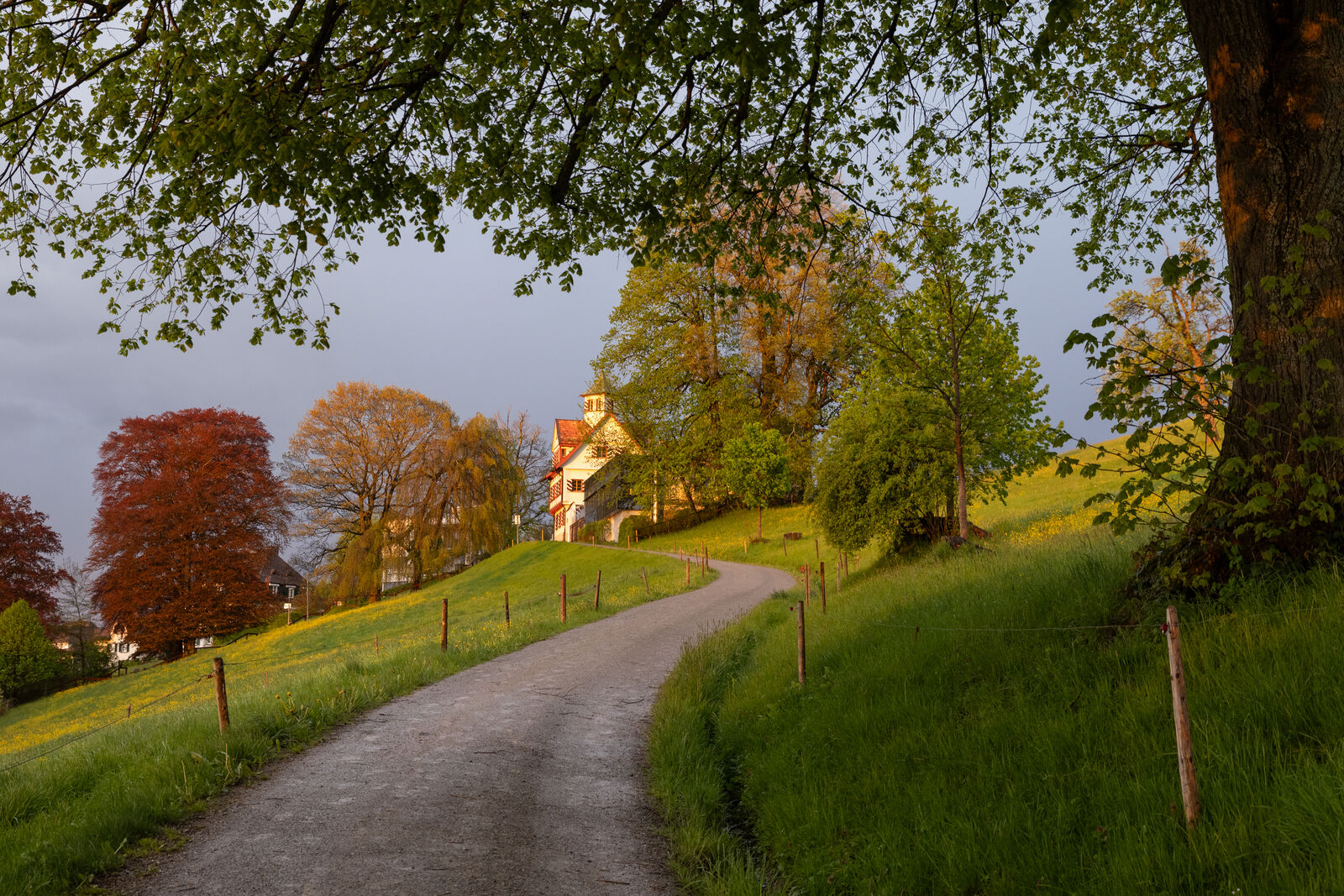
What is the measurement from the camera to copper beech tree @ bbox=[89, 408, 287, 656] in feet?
120

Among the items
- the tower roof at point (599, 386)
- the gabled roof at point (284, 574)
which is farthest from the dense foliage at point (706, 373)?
the gabled roof at point (284, 574)

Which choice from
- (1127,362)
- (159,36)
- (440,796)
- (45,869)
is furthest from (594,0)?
(45,869)

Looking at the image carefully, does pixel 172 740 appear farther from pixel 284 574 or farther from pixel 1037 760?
pixel 284 574

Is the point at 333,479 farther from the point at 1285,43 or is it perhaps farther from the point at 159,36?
the point at 1285,43

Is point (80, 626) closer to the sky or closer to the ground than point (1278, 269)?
closer to the ground

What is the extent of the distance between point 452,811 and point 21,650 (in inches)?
1652

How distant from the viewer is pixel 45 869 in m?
5.27

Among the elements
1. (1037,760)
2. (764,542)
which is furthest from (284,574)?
(1037,760)

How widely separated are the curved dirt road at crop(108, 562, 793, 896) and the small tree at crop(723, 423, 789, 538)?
1202 inches

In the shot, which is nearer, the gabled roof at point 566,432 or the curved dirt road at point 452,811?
the curved dirt road at point 452,811

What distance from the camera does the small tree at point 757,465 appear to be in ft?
138

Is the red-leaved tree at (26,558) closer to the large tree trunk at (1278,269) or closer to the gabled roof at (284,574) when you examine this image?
the gabled roof at (284,574)

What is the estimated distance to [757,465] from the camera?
137ft

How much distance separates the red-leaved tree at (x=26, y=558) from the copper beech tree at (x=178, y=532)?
582cm
